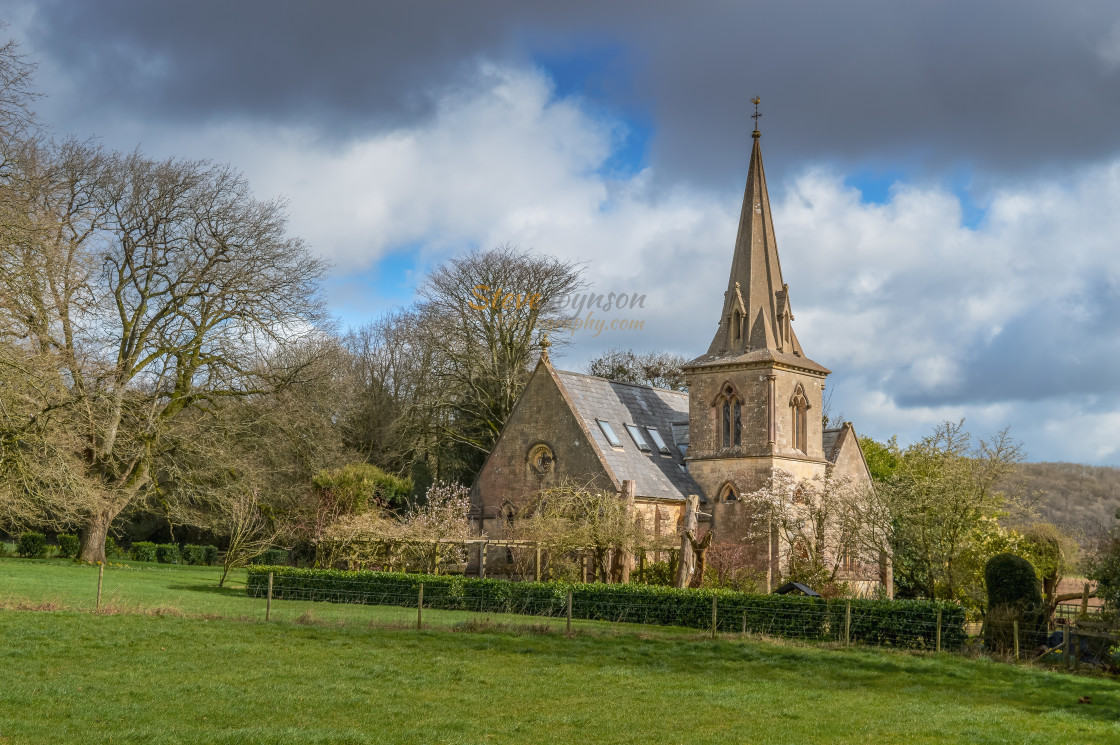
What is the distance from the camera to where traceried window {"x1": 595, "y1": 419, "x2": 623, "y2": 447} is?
33.7 m

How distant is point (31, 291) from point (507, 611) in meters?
13.0

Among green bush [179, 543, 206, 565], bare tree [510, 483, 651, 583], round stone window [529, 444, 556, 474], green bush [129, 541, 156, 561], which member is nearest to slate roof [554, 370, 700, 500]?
round stone window [529, 444, 556, 474]

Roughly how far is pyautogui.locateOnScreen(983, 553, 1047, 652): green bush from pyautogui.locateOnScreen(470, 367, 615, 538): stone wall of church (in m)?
13.8

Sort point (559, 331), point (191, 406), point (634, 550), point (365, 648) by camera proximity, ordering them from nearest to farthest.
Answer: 1. point (365, 648)
2. point (634, 550)
3. point (191, 406)
4. point (559, 331)

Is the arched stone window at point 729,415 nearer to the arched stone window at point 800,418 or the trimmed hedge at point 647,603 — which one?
the arched stone window at point 800,418

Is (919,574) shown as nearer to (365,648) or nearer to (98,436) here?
(365,648)

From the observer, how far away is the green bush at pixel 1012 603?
20203 millimetres

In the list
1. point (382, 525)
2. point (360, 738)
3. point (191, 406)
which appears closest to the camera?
point (360, 738)

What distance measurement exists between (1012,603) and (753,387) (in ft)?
45.5

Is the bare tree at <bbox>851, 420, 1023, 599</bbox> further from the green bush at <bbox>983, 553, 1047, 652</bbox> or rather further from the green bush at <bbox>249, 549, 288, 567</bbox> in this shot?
the green bush at <bbox>249, 549, 288, 567</bbox>

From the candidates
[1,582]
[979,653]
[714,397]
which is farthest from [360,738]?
[714,397]

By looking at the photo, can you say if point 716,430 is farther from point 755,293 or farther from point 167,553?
point 167,553

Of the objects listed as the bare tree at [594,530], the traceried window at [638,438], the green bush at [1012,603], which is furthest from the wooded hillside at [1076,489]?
the green bush at [1012,603]

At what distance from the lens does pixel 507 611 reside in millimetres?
25625
